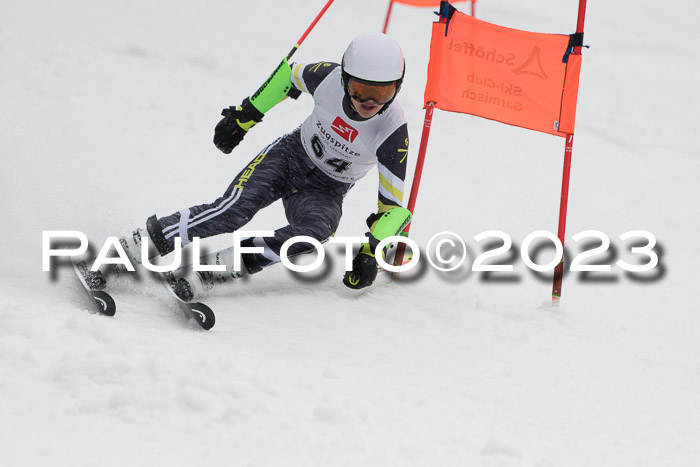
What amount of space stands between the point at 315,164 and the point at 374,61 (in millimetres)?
778

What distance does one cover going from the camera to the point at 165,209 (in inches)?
235

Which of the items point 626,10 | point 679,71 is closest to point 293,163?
point 679,71

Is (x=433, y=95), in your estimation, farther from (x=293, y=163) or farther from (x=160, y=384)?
(x=160, y=384)

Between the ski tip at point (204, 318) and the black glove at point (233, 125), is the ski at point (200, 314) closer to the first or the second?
the ski tip at point (204, 318)

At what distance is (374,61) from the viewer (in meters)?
3.63

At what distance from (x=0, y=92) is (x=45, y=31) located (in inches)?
89.1

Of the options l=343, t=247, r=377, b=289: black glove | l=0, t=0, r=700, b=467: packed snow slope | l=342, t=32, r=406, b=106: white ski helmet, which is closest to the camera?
l=0, t=0, r=700, b=467: packed snow slope

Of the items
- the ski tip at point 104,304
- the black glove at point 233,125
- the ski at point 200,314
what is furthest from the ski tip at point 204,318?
the black glove at point 233,125

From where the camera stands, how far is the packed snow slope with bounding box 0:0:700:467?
2.20m

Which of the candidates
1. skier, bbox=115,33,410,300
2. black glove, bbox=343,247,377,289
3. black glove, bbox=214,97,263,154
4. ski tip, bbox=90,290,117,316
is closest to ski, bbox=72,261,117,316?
ski tip, bbox=90,290,117,316

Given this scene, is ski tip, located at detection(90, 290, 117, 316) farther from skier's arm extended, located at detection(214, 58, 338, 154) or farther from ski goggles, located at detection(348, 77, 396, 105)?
ski goggles, located at detection(348, 77, 396, 105)

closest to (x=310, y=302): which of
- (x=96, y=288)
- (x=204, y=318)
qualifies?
(x=204, y=318)

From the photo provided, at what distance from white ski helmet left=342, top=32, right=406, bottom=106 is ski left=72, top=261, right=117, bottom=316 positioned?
1.60 meters

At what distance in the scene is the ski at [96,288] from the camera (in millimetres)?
3082
